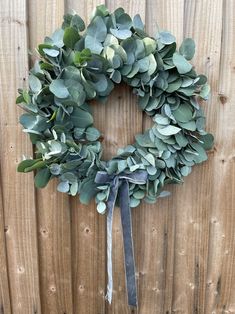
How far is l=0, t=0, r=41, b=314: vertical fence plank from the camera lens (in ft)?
3.92

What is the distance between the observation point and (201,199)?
Answer: 133 cm

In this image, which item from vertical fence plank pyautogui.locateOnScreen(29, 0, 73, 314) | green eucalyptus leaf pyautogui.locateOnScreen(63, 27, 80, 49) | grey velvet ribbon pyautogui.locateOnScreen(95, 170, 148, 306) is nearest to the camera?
green eucalyptus leaf pyautogui.locateOnScreen(63, 27, 80, 49)

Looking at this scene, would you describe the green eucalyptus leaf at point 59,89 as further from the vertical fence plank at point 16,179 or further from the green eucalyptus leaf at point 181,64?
the green eucalyptus leaf at point 181,64

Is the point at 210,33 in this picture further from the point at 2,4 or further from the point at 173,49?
the point at 2,4

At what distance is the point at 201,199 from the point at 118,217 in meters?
0.30

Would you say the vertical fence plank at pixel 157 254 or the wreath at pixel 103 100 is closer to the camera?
the wreath at pixel 103 100

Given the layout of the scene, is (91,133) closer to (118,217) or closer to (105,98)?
(105,98)

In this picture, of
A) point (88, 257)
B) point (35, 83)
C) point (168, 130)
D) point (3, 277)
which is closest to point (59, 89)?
point (35, 83)

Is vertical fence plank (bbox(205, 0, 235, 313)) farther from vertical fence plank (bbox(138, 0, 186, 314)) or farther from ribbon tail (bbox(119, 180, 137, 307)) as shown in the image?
ribbon tail (bbox(119, 180, 137, 307))

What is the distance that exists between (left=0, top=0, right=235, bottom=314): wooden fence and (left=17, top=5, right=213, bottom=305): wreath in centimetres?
8

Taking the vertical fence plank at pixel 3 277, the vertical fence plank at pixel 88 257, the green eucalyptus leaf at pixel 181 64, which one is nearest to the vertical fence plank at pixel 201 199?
the green eucalyptus leaf at pixel 181 64

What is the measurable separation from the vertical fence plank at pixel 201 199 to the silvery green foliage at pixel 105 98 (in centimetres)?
10

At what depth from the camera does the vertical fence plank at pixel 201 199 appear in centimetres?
121

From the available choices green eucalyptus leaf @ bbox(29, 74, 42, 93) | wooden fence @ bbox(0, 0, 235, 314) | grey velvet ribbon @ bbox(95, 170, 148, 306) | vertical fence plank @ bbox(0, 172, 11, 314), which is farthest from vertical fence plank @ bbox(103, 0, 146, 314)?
vertical fence plank @ bbox(0, 172, 11, 314)
